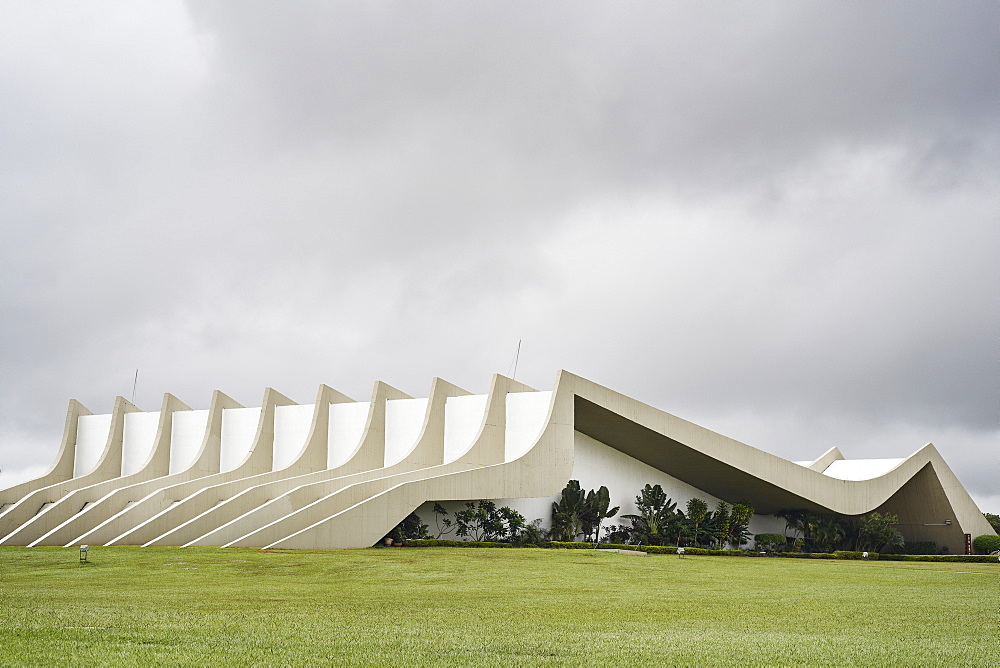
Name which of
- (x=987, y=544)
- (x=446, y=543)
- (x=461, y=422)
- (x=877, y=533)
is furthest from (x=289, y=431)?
(x=987, y=544)

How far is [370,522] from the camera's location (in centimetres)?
2467

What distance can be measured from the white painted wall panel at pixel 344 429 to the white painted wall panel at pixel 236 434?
3584mm

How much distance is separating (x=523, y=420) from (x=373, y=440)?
549cm

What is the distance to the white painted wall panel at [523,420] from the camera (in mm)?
30641

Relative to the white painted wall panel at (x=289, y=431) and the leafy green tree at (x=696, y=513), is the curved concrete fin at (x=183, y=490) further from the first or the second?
the leafy green tree at (x=696, y=513)

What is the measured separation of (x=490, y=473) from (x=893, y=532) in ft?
52.0

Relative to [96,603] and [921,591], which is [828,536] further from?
[96,603]

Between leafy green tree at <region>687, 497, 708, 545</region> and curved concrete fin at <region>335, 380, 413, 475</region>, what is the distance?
36.6 ft

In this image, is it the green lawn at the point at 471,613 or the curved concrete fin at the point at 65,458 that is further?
the curved concrete fin at the point at 65,458

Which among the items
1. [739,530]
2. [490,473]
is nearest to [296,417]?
[490,473]

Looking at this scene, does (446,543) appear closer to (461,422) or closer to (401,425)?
(461,422)

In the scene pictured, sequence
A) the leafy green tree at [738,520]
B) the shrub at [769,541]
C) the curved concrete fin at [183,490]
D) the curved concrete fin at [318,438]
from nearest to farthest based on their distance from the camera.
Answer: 1. the curved concrete fin at [183,490]
2. the leafy green tree at [738,520]
3. the curved concrete fin at [318,438]
4. the shrub at [769,541]

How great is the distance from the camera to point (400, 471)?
95.7 ft

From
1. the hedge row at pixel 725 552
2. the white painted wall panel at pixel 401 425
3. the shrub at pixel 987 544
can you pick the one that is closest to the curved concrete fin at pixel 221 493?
the white painted wall panel at pixel 401 425
